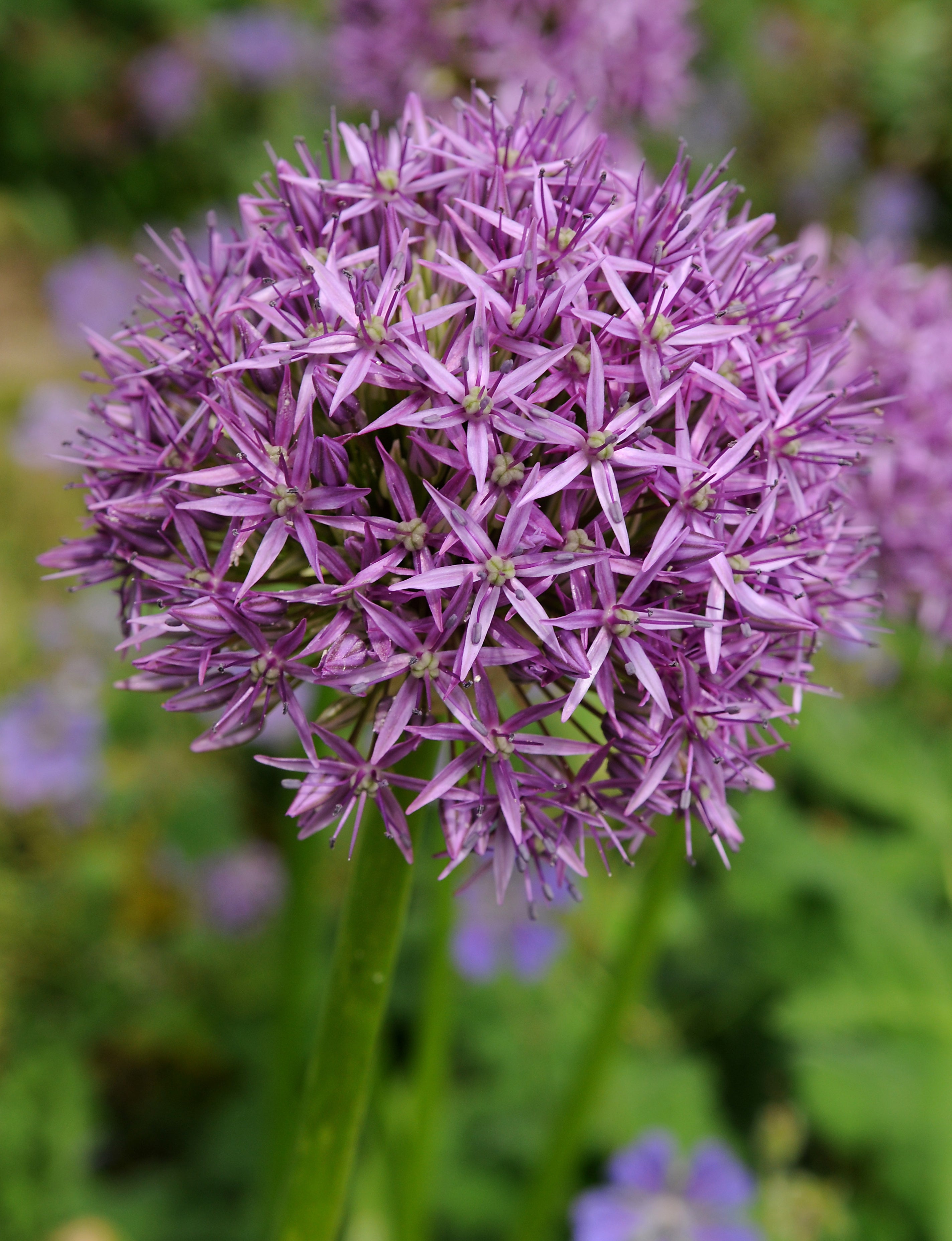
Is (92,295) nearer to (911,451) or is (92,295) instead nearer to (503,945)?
(503,945)

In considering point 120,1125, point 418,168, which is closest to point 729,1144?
point 120,1125


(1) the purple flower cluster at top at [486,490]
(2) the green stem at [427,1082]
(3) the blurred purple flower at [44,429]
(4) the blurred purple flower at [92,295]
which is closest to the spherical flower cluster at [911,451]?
(1) the purple flower cluster at top at [486,490]

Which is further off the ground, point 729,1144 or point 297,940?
point 297,940

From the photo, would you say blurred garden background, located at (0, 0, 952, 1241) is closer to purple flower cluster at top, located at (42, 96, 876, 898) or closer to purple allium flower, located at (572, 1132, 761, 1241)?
purple allium flower, located at (572, 1132, 761, 1241)

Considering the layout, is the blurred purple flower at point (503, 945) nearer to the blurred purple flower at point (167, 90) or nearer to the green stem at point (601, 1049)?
the green stem at point (601, 1049)

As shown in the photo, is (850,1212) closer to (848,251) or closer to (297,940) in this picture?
(297,940)

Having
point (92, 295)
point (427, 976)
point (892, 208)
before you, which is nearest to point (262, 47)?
point (92, 295)
